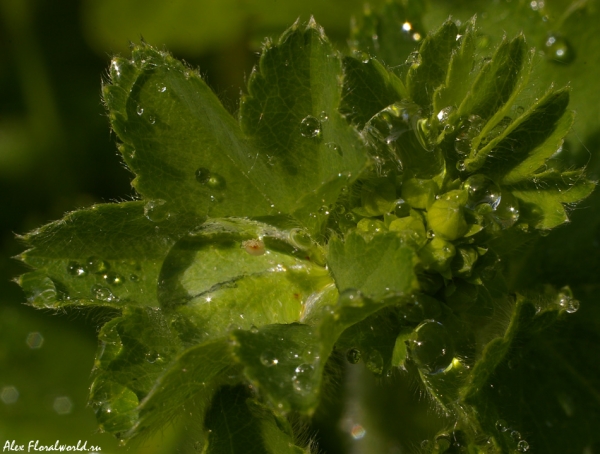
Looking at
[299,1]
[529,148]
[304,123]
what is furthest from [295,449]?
[299,1]

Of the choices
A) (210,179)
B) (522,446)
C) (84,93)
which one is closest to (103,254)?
(210,179)

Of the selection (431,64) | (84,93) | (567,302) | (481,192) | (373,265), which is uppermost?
(84,93)

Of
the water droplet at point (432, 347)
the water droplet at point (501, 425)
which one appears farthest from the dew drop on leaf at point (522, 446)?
the water droplet at point (432, 347)

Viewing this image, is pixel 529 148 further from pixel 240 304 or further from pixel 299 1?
pixel 299 1

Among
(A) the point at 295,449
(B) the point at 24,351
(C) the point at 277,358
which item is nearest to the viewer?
(C) the point at 277,358

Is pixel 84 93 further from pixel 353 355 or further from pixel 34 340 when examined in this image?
pixel 353 355

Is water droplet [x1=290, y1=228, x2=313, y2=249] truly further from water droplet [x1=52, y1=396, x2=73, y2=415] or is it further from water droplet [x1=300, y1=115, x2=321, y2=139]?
water droplet [x1=52, y1=396, x2=73, y2=415]
